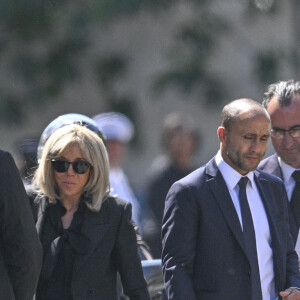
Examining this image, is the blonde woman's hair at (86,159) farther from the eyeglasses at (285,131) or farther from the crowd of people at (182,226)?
the eyeglasses at (285,131)

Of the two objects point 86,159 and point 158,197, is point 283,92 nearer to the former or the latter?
point 86,159

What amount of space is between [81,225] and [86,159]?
333mm

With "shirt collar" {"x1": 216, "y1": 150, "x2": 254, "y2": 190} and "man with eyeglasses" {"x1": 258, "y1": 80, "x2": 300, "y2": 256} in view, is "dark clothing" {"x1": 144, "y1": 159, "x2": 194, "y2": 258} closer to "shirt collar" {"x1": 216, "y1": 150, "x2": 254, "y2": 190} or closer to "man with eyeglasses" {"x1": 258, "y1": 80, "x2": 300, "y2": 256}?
"man with eyeglasses" {"x1": 258, "y1": 80, "x2": 300, "y2": 256}

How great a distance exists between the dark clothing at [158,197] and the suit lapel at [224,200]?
343cm

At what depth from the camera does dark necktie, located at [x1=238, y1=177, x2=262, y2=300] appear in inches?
187

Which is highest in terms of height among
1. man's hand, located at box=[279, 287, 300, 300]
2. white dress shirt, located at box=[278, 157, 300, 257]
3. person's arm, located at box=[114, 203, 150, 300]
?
white dress shirt, located at box=[278, 157, 300, 257]

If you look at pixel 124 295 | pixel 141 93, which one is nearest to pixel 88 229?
pixel 124 295

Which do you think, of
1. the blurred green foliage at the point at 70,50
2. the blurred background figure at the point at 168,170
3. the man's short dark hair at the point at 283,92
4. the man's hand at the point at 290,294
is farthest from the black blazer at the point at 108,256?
the blurred green foliage at the point at 70,50

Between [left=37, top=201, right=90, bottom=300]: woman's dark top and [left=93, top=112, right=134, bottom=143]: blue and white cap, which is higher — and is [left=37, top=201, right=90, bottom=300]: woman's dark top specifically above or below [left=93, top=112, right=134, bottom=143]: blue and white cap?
below

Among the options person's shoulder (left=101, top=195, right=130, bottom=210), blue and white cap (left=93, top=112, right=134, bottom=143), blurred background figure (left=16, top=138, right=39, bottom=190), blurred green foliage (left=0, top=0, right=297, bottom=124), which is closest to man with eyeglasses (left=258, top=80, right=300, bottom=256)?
person's shoulder (left=101, top=195, right=130, bottom=210)

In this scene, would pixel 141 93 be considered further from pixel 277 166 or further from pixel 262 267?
pixel 262 267

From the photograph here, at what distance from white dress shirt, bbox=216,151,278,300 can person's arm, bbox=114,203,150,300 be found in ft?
1.71

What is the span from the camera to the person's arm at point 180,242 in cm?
468

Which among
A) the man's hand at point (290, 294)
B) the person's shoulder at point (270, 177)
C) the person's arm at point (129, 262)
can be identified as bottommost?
the man's hand at point (290, 294)
